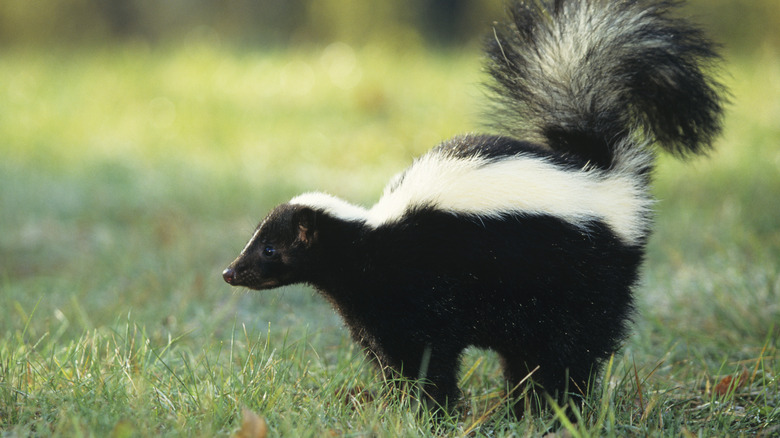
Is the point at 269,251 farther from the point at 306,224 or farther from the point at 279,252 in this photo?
the point at 306,224

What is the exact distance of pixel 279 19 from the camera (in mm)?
16906

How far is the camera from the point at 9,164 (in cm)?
812

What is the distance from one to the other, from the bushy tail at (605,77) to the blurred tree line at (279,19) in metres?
10.2

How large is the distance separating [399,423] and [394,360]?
518 millimetres

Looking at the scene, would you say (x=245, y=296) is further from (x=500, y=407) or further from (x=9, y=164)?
(x=9, y=164)

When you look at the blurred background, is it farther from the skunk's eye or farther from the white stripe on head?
the white stripe on head

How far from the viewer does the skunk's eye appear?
3.69 m

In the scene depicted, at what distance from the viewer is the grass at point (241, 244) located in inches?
122

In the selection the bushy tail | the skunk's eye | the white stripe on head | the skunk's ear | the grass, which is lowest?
the grass

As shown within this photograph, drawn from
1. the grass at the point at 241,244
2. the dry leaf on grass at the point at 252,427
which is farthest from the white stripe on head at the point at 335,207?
the dry leaf on grass at the point at 252,427

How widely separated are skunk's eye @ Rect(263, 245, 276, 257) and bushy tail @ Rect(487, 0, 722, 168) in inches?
49.7

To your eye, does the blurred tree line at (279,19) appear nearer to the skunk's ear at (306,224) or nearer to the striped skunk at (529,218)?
→ the striped skunk at (529,218)

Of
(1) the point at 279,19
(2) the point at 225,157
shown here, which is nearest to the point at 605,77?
(2) the point at 225,157

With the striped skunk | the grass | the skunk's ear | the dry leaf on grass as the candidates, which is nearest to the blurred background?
the grass
